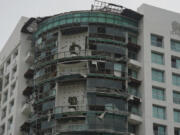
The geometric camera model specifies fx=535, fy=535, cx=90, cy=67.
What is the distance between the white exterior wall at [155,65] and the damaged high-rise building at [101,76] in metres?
0.11

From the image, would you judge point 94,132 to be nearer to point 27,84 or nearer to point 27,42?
point 27,84

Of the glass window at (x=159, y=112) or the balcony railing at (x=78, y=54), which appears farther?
the balcony railing at (x=78, y=54)

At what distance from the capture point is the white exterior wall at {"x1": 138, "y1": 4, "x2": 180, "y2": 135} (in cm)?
6172

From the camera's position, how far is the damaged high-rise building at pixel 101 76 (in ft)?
200

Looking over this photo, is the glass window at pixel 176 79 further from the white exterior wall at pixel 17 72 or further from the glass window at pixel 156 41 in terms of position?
the white exterior wall at pixel 17 72

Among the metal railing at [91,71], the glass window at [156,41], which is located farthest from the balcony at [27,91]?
the glass window at [156,41]

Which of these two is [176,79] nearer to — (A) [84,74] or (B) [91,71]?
(B) [91,71]

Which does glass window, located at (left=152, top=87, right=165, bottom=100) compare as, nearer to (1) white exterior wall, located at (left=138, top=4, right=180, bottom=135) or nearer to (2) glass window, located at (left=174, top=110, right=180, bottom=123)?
(1) white exterior wall, located at (left=138, top=4, right=180, bottom=135)

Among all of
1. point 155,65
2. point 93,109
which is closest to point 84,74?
point 93,109

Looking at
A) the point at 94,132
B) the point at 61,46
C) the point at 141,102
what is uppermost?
the point at 61,46

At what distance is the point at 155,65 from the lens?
213 ft

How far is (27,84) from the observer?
229 ft

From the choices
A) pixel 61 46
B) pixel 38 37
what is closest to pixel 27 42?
pixel 38 37

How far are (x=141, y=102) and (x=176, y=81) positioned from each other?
6121 millimetres
